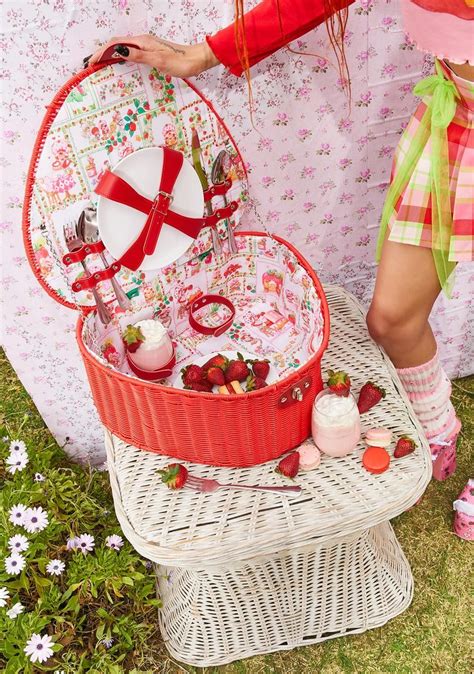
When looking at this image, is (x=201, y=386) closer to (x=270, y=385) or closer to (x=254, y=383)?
(x=254, y=383)

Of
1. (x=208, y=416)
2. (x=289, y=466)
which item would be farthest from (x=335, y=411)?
(x=208, y=416)

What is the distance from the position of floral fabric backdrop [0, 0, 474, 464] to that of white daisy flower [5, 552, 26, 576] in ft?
1.31

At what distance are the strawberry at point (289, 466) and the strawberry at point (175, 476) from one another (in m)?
0.17

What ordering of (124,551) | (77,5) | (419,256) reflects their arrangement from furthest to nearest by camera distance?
(124,551) < (419,256) < (77,5)

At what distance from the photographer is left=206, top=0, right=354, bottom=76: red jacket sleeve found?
45.8 inches

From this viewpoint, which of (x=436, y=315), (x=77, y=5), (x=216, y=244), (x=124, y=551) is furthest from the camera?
(x=436, y=315)

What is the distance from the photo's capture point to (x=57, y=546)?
62.5 inches

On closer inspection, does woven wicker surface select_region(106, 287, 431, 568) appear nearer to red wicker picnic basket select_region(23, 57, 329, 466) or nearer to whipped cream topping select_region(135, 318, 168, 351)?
red wicker picnic basket select_region(23, 57, 329, 466)

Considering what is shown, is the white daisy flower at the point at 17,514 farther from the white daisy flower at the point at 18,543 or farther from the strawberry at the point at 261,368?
the strawberry at the point at 261,368

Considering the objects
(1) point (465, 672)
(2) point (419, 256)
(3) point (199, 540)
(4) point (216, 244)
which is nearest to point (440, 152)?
(2) point (419, 256)

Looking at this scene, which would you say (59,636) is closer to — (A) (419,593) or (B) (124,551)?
(B) (124,551)

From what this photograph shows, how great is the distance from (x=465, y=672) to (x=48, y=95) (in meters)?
1.45

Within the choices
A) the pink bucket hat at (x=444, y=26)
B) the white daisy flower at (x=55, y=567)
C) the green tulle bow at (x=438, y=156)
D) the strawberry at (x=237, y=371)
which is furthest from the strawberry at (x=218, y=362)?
the pink bucket hat at (x=444, y=26)

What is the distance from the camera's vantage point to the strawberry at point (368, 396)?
1348mm
